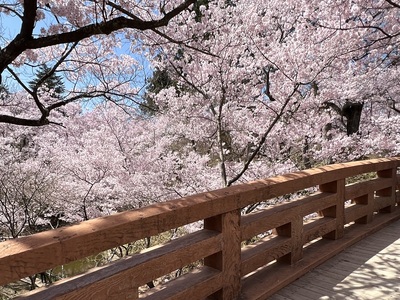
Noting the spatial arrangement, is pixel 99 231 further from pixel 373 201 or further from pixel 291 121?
pixel 291 121

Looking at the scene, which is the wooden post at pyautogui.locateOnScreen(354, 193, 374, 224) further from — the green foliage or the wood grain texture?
the green foliage

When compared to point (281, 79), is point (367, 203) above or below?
below

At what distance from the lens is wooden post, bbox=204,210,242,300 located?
6.57 feet

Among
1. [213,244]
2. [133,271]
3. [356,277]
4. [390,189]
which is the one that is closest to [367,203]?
[390,189]

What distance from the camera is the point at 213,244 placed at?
6.35 feet

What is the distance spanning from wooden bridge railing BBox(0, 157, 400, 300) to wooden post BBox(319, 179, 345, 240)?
0.01 m

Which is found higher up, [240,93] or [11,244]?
[240,93]

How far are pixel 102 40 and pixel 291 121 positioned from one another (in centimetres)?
534

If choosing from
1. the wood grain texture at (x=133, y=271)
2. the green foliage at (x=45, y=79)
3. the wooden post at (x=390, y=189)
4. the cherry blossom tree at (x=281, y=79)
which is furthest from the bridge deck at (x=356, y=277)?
the green foliage at (x=45, y=79)

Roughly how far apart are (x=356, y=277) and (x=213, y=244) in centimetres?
145

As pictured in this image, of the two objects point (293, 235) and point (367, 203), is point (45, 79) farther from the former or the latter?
point (367, 203)

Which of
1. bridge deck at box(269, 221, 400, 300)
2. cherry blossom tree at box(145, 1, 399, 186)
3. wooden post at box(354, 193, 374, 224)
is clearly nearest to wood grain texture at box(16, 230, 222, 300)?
bridge deck at box(269, 221, 400, 300)

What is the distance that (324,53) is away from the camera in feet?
22.1

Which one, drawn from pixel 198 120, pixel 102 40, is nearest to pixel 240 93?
pixel 198 120
